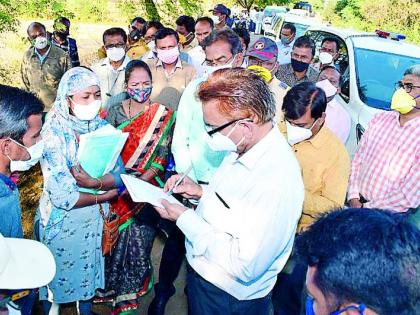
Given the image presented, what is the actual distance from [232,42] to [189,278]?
81.3 inches

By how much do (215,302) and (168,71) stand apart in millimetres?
2883

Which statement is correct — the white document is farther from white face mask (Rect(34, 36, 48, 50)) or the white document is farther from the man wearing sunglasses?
white face mask (Rect(34, 36, 48, 50))

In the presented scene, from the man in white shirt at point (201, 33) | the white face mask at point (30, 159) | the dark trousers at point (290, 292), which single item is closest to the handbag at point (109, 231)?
the white face mask at point (30, 159)

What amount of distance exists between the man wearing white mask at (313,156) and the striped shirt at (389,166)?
21.7 inches

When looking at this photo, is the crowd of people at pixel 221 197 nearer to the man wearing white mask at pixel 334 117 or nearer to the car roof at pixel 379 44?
the man wearing white mask at pixel 334 117


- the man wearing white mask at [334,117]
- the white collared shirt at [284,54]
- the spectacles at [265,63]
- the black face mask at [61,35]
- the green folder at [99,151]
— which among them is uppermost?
the black face mask at [61,35]

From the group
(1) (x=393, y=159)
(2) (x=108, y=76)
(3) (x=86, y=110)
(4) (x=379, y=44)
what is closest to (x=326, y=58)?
(4) (x=379, y=44)

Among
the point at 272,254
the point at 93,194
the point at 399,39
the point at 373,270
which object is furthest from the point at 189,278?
the point at 399,39

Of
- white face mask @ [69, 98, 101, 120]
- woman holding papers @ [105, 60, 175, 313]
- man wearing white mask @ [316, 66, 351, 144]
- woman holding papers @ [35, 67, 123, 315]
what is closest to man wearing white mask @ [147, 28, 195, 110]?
woman holding papers @ [105, 60, 175, 313]

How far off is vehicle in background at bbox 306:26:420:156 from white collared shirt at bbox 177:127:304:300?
287 centimetres

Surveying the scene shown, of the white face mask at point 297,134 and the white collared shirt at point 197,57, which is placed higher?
the white collared shirt at point 197,57

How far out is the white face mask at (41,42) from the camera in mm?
5988

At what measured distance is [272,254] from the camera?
6.30ft

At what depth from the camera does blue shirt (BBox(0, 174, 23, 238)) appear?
2.04 m
